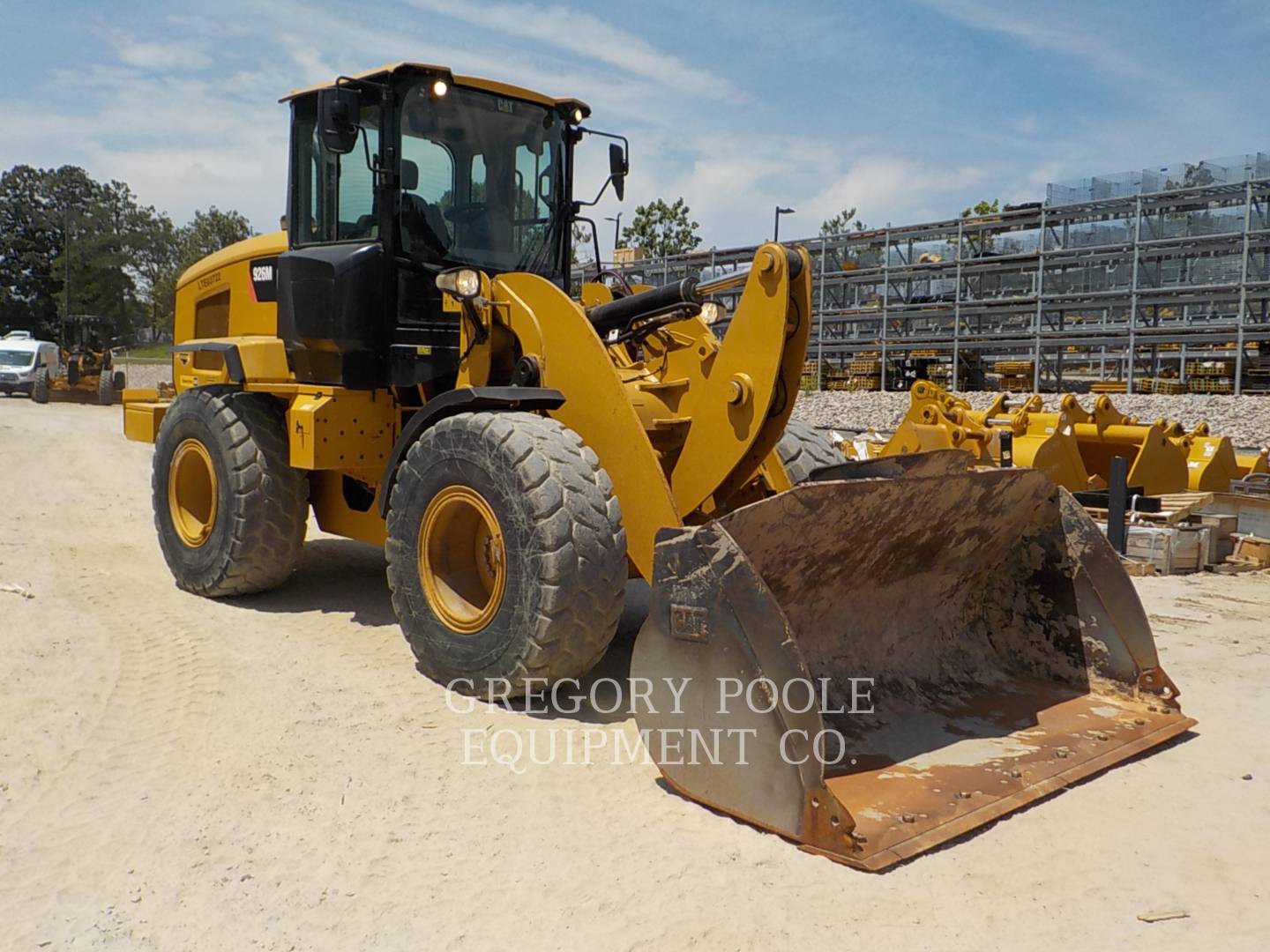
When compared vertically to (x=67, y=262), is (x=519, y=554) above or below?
below

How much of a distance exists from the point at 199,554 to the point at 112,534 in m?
2.75

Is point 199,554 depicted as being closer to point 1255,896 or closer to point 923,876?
point 923,876

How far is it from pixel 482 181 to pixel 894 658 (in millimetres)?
3472

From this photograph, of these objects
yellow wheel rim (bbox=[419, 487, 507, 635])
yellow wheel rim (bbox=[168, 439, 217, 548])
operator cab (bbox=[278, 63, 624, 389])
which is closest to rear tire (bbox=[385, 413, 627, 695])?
yellow wheel rim (bbox=[419, 487, 507, 635])

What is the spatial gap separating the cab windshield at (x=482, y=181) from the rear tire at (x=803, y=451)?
1744mm

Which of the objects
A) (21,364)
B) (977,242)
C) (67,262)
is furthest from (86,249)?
(977,242)

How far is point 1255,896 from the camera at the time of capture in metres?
3.18

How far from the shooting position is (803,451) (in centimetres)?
596

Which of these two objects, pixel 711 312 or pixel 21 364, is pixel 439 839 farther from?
pixel 21 364

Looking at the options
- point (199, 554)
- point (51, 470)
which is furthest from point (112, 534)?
point (51, 470)

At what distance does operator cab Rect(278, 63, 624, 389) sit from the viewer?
5.67 meters

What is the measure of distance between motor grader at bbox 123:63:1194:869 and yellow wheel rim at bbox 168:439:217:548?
0.02 m

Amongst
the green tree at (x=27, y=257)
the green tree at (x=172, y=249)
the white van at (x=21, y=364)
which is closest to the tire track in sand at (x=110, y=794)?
the white van at (x=21, y=364)

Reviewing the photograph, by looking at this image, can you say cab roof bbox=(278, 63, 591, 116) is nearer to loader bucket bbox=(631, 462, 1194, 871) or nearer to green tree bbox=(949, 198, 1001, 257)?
loader bucket bbox=(631, 462, 1194, 871)
